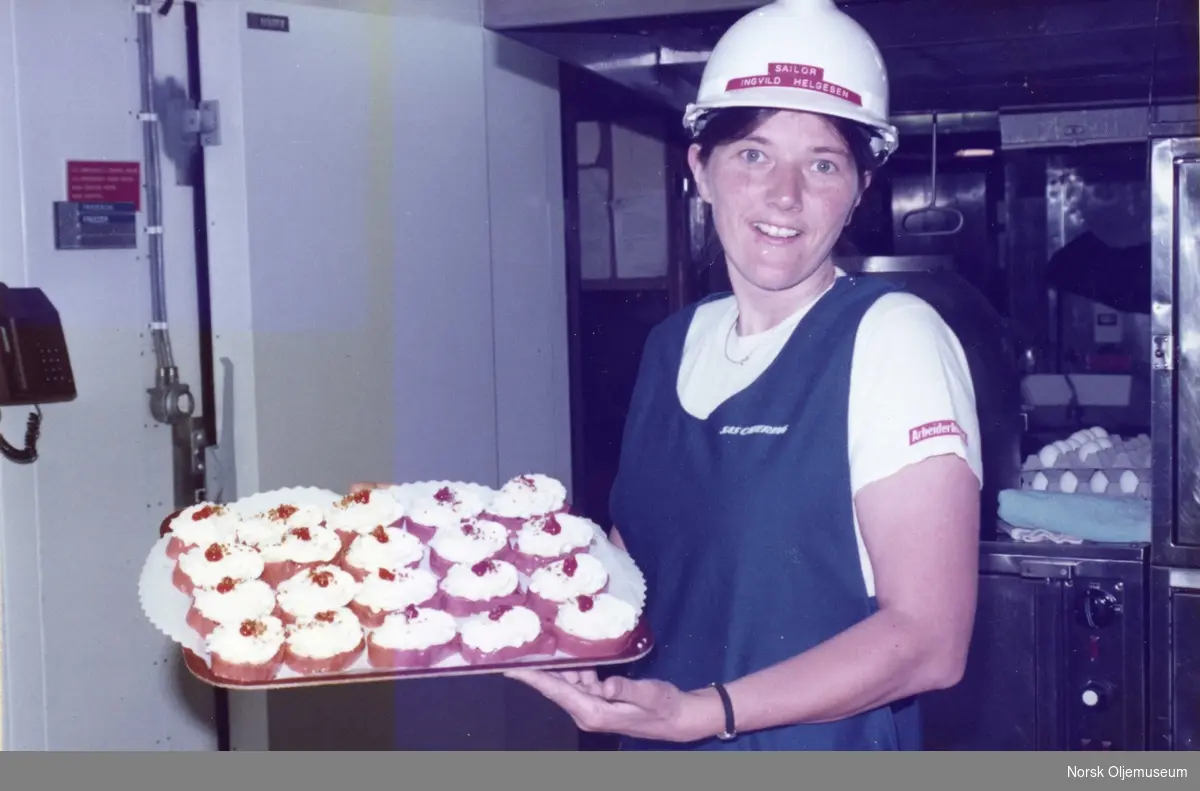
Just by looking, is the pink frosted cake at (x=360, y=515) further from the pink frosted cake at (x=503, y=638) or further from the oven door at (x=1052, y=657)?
the oven door at (x=1052, y=657)

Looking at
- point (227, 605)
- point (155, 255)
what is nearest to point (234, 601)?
point (227, 605)

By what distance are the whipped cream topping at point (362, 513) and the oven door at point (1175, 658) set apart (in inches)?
52.2

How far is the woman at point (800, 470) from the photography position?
135 cm

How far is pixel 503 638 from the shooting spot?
5.07ft

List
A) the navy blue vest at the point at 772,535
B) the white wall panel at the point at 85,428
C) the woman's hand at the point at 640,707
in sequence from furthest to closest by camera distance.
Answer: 1. the white wall panel at the point at 85,428
2. the navy blue vest at the point at 772,535
3. the woman's hand at the point at 640,707

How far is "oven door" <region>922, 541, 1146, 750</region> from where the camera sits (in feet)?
7.52

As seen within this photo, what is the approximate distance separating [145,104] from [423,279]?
63cm

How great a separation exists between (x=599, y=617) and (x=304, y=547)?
0.49 m

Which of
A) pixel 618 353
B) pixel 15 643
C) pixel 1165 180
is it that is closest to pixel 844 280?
pixel 1165 180

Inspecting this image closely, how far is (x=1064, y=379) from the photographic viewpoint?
3084mm

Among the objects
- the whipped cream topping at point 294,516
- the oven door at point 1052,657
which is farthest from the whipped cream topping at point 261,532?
the oven door at point 1052,657

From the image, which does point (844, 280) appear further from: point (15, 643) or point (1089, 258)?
point (1089, 258)

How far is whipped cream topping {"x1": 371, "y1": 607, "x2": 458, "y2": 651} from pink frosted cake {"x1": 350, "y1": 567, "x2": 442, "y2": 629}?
0.16 ft

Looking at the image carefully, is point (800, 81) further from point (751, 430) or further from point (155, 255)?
point (155, 255)
